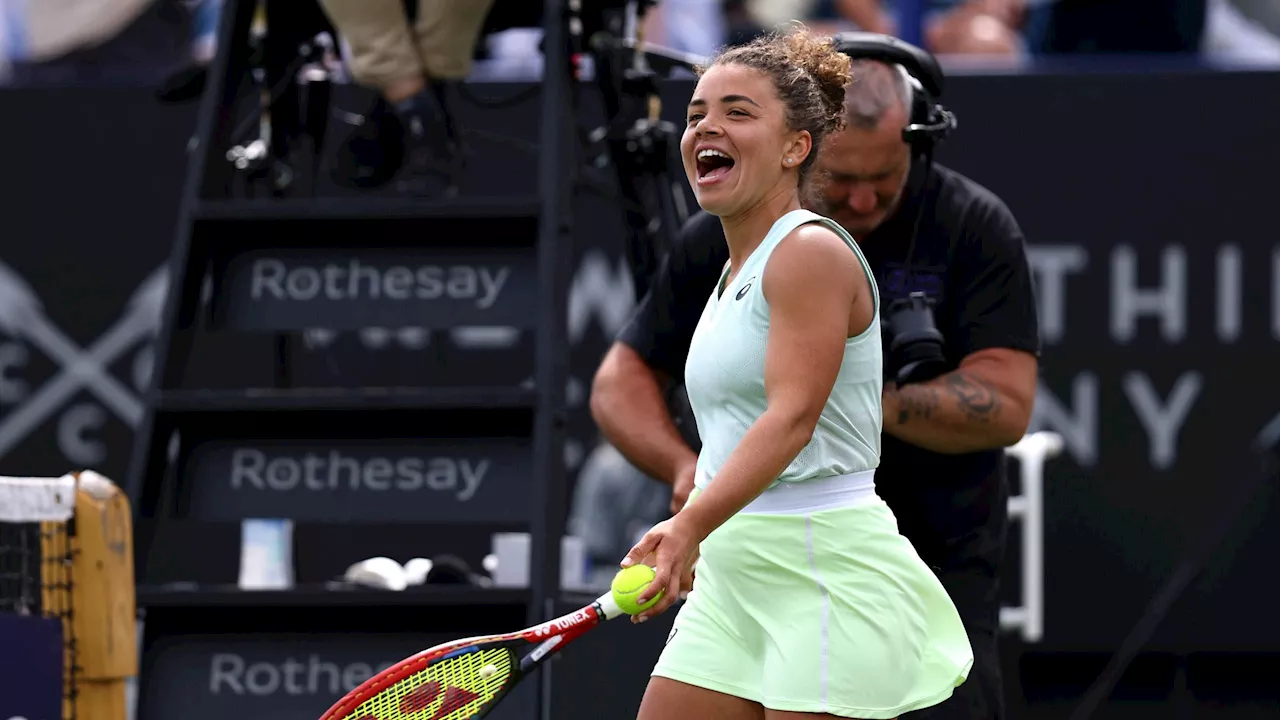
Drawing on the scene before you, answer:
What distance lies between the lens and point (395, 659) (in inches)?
178

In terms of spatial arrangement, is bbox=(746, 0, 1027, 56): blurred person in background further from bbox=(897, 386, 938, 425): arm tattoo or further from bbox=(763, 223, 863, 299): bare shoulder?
bbox=(763, 223, 863, 299): bare shoulder

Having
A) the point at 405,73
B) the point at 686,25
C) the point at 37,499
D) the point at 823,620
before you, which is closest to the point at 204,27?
the point at 686,25

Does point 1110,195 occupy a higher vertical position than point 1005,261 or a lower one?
lower

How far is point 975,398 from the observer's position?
399cm

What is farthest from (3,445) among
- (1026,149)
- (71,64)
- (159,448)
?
(1026,149)

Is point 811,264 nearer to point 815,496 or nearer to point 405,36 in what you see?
point 815,496

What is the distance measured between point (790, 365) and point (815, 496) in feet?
0.79

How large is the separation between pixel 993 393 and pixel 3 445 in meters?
3.98

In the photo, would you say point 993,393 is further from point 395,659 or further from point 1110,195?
point 1110,195

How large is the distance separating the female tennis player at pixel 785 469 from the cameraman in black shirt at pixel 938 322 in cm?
83

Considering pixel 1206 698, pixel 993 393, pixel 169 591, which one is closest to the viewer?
pixel 993 393

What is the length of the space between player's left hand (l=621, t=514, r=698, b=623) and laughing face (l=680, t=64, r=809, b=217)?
0.51 m

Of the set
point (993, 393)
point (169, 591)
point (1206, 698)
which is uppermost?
point (993, 393)

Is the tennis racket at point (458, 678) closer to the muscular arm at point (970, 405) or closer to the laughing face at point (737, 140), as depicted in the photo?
the laughing face at point (737, 140)
